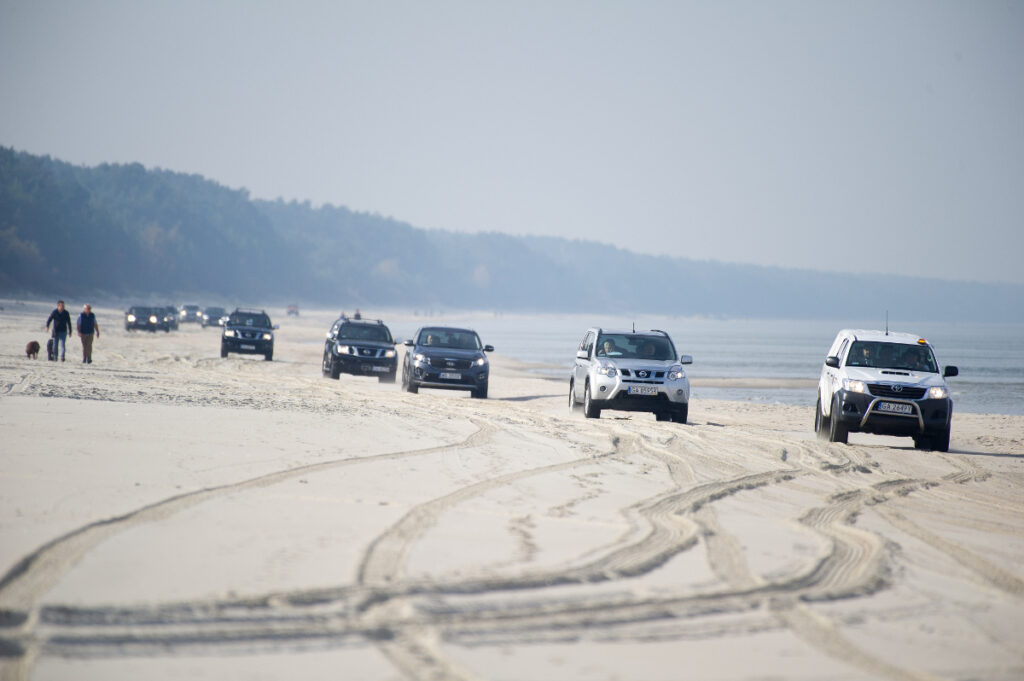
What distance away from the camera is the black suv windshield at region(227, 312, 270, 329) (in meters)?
34.6

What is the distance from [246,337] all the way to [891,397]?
78.8 ft

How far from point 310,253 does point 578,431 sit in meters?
172

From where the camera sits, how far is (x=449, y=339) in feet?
78.1

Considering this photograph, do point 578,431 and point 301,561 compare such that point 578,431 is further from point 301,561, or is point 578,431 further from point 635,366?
point 301,561

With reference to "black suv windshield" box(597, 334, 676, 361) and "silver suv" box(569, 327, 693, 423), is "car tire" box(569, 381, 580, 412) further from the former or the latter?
"black suv windshield" box(597, 334, 676, 361)

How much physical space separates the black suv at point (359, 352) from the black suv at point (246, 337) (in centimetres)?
839

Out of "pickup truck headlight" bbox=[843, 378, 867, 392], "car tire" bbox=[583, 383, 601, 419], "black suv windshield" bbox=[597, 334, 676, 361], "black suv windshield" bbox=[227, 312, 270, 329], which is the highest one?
"black suv windshield" bbox=[597, 334, 676, 361]

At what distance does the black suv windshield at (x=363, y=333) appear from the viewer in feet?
85.6

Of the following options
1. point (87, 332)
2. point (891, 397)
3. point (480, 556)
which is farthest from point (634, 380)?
point (87, 332)

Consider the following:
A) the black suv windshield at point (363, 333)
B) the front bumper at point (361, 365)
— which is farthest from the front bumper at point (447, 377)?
the black suv windshield at point (363, 333)

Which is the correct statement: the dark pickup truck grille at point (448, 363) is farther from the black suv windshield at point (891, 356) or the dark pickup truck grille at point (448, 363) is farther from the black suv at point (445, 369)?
the black suv windshield at point (891, 356)

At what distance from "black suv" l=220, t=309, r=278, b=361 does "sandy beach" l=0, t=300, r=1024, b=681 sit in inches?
789

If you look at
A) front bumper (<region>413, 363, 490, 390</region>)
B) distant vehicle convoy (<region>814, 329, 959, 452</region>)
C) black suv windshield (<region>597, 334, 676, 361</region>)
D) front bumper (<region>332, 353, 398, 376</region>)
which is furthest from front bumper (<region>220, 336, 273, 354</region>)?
distant vehicle convoy (<region>814, 329, 959, 452</region>)

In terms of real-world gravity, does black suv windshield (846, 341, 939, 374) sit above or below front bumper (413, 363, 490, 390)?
above
